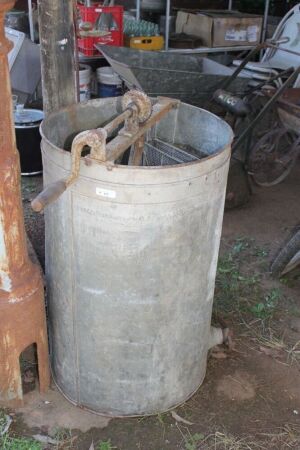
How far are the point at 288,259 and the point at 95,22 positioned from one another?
369 cm

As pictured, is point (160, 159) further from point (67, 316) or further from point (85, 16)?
point (85, 16)

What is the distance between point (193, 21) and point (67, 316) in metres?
5.46

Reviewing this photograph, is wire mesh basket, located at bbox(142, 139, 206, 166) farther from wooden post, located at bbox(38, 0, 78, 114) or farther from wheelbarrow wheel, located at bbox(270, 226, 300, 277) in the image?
wheelbarrow wheel, located at bbox(270, 226, 300, 277)

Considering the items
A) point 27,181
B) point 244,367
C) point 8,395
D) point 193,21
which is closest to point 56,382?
point 8,395

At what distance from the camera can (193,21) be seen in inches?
270

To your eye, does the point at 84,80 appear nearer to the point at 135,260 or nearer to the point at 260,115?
the point at 260,115

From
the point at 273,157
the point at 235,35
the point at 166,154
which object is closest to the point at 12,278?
the point at 166,154

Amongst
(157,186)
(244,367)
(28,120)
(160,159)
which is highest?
(157,186)

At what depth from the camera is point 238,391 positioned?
2855 mm

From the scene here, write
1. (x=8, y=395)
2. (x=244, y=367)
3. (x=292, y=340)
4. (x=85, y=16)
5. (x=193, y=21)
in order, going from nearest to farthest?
(x=8, y=395) < (x=244, y=367) < (x=292, y=340) < (x=85, y=16) < (x=193, y=21)

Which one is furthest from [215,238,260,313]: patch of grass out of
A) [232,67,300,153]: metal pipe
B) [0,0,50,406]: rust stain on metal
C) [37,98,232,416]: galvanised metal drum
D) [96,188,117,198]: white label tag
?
[96,188,117,198]: white label tag

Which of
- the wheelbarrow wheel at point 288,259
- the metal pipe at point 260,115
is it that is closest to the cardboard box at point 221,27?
the metal pipe at point 260,115

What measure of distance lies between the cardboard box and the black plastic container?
273 cm

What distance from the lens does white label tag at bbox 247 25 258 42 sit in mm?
6930
